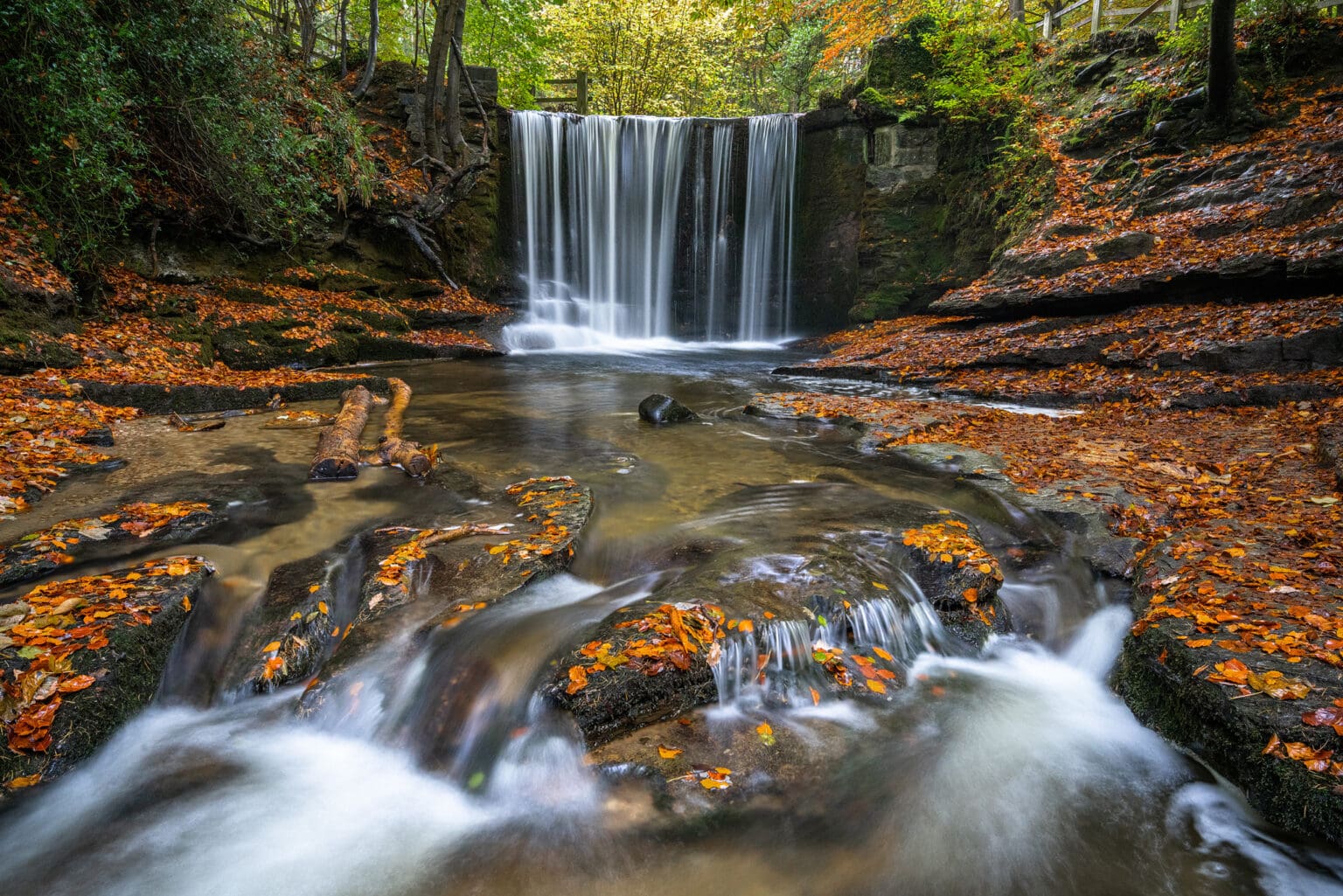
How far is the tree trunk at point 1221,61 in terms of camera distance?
32.9 feet

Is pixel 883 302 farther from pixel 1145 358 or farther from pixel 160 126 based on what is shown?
pixel 160 126

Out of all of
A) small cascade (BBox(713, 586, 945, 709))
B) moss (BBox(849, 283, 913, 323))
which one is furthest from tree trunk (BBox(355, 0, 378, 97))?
small cascade (BBox(713, 586, 945, 709))

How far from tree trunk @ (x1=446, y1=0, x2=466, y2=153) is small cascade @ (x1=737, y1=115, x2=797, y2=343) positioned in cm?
757

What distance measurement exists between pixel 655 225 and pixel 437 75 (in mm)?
6469

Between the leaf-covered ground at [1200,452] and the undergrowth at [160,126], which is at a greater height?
the undergrowth at [160,126]

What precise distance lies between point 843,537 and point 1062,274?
856 cm

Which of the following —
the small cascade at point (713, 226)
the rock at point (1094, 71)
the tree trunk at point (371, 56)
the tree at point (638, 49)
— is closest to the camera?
the rock at point (1094, 71)

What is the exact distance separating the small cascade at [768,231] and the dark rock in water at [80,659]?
1629cm

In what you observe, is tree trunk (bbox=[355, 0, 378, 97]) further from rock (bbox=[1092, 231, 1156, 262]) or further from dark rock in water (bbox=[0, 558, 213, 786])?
dark rock in water (bbox=[0, 558, 213, 786])

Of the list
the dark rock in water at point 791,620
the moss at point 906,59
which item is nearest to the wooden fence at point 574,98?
the moss at point 906,59

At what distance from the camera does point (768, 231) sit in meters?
17.9

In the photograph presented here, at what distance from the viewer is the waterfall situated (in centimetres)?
1750

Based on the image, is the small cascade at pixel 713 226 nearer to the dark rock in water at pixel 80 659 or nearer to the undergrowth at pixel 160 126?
the undergrowth at pixel 160 126

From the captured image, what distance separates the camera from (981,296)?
11.2 meters
